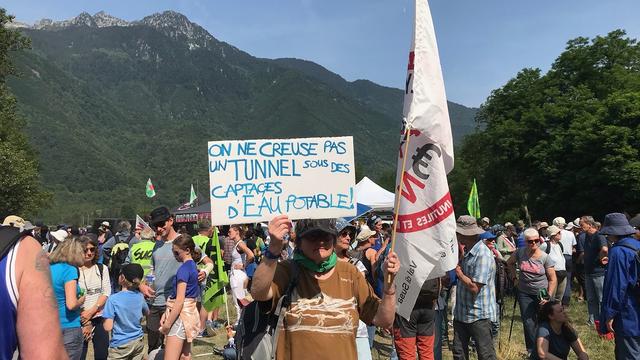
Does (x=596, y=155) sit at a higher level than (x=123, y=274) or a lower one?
higher

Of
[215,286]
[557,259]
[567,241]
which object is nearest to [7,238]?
[215,286]

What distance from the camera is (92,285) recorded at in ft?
20.2

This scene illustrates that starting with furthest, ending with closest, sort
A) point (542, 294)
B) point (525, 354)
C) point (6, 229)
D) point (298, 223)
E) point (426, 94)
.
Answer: point (525, 354) < point (542, 294) < point (426, 94) < point (298, 223) < point (6, 229)

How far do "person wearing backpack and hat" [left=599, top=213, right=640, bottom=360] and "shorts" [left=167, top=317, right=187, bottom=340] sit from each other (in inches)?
168

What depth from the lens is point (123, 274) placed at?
5996 millimetres

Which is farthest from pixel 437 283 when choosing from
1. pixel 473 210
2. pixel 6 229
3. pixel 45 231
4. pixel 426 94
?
pixel 45 231

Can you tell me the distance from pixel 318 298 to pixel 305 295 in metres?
0.08

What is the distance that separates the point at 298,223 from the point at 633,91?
1424 inches

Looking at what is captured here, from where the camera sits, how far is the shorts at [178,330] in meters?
5.63

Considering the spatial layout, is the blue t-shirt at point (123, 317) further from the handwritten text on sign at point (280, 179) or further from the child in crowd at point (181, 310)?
the handwritten text on sign at point (280, 179)

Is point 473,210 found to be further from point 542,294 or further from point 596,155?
point 596,155

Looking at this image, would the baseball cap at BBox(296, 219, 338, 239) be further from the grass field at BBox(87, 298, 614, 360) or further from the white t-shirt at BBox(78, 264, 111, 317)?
the grass field at BBox(87, 298, 614, 360)

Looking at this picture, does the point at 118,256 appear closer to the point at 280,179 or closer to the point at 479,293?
the point at 479,293

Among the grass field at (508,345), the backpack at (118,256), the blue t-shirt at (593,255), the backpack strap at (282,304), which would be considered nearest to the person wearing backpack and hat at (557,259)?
the blue t-shirt at (593,255)
